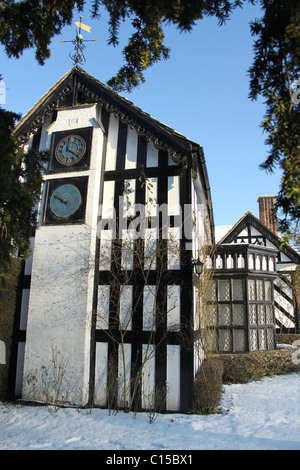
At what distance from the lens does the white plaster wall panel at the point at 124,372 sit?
634 centimetres

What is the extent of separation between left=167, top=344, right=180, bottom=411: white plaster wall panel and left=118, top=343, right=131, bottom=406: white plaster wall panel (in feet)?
2.53

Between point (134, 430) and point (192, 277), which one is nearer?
point (134, 430)

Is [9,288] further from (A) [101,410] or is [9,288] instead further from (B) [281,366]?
(B) [281,366]

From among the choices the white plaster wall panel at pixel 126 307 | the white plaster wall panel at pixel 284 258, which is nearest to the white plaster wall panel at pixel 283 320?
the white plaster wall panel at pixel 284 258

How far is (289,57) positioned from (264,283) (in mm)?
9327

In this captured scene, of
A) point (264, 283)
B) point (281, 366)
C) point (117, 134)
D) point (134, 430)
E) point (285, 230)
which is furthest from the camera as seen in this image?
point (264, 283)

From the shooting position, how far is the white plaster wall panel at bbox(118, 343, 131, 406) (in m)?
6.34

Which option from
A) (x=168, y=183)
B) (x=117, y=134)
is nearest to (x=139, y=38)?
(x=168, y=183)

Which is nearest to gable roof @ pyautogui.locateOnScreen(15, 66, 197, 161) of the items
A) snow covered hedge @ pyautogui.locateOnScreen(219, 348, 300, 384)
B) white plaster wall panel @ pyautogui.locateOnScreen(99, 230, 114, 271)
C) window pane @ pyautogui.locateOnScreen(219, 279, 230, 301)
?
white plaster wall panel @ pyautogui.locateOnScreen(99, 230, 114, 271)

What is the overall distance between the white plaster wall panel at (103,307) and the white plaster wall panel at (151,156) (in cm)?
281

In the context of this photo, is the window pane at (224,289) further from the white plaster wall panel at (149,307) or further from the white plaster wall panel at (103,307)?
the white plaster wall panel at (103,307)

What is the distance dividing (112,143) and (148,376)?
16.7ft
